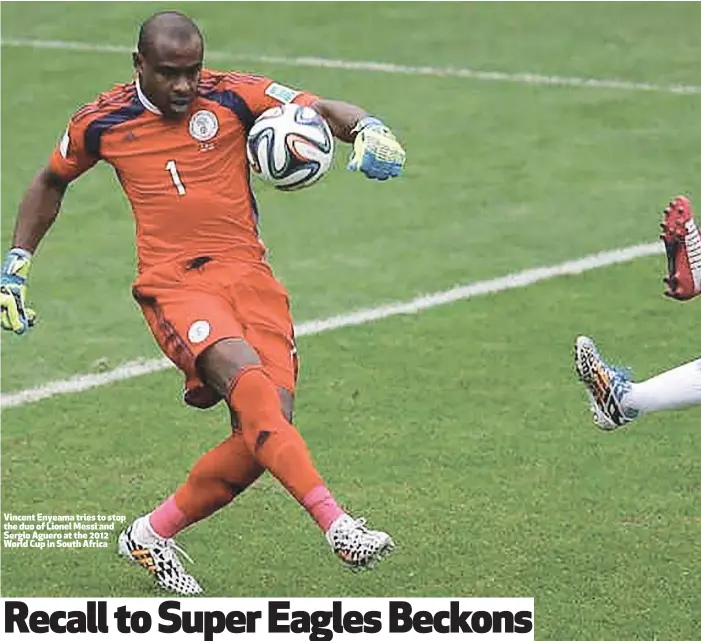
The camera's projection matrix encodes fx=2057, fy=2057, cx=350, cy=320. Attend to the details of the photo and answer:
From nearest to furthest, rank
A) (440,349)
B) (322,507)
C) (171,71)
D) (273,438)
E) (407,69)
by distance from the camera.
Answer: (322,507), (273,438), (171,71), (440,349), (407,69)

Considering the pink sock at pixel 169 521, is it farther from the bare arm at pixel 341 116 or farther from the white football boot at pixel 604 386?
the white football boot at pixel 604 386

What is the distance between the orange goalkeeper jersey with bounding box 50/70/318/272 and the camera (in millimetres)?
7699

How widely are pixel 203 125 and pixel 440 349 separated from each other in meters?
3.23

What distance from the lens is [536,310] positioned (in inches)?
444

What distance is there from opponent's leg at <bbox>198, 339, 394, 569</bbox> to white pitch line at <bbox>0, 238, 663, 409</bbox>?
117 inches

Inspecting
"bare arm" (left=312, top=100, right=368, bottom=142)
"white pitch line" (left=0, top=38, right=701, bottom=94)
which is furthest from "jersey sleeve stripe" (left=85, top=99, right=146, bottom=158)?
"white pitch line" (left=0, top=38, right=701, bottom=94)

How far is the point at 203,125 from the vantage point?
25.5ft

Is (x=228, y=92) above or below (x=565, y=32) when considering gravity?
above

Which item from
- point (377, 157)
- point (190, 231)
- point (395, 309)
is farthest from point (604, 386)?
point (395, 309)

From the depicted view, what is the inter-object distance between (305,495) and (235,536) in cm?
137

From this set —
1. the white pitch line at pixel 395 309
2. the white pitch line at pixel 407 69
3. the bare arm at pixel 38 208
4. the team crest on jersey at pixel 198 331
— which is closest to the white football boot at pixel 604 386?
the team crest on jersey at pixel 198 331

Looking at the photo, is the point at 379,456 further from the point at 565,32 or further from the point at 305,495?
the point at 565,32

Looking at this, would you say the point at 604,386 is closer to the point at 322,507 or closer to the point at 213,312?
the point at 322,507

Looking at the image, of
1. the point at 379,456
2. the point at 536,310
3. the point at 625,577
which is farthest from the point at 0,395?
the point at 625,577
